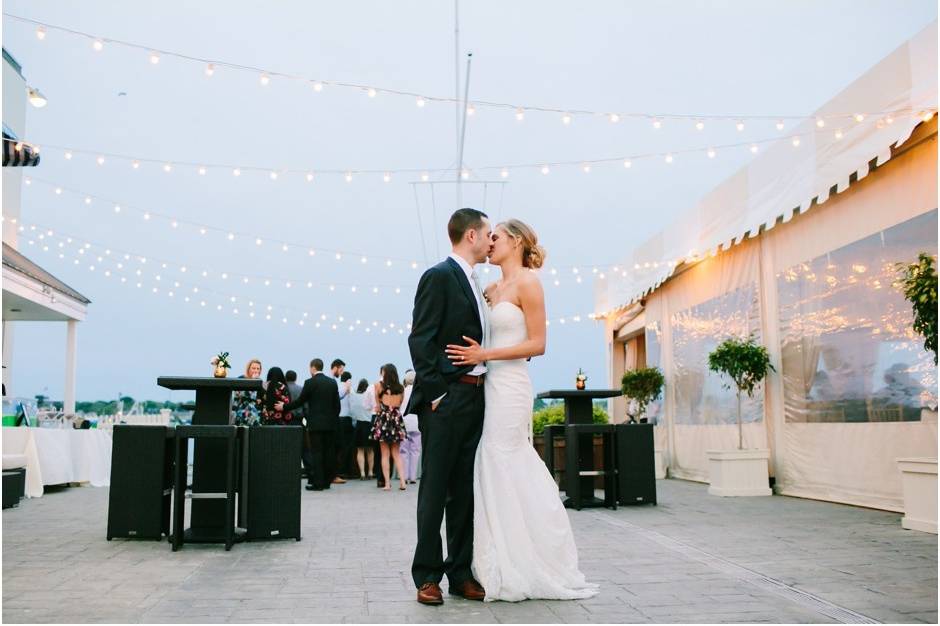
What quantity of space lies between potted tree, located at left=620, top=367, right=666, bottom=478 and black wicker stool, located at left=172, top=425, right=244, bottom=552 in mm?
7171

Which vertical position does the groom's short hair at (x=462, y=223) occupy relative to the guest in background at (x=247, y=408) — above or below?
above

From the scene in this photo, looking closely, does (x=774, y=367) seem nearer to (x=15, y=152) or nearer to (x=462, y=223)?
(x=462, y=223)

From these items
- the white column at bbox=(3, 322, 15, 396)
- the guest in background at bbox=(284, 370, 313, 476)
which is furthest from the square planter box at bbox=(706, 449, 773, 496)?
the white column at bbox=(3, 322, 15, 396)

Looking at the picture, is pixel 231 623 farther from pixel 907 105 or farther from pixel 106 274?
pixel 106 274

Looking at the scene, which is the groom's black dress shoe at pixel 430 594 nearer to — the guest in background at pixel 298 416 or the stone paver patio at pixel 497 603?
the stone paver patio at pixel 497 603

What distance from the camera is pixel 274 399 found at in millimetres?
7574

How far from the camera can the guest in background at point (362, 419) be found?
10.4 m

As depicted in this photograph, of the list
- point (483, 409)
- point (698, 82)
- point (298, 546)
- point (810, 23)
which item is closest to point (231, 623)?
point (483, 409)

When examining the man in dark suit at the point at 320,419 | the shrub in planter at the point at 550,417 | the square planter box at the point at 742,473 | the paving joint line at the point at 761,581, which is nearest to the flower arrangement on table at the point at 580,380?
the paving joint line at the point at 761,581

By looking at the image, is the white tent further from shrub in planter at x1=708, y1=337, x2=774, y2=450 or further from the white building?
the white building

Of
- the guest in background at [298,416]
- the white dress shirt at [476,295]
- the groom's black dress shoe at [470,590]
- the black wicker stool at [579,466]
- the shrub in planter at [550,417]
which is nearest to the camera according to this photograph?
the groom's black dress shoe at [470,590]

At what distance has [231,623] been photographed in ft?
8.41

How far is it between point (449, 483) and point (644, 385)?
26.3ft

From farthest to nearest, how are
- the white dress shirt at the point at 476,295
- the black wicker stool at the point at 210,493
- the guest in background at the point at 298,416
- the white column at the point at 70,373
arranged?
the white column at the point at 70,373, the guest in background at the point at 298,416, the black wicker stool at the point at 210,493, the white dress shirt at the point at 476,295
